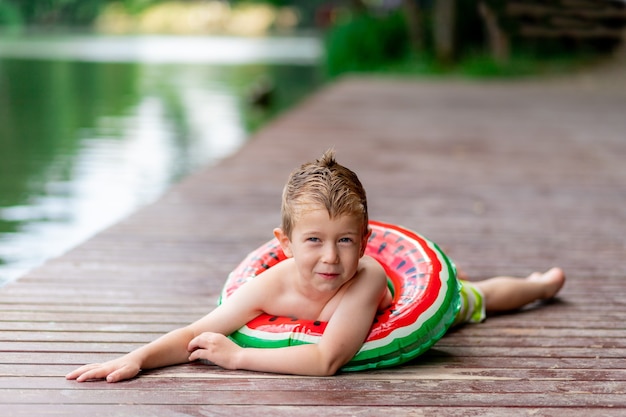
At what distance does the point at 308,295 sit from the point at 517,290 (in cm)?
112

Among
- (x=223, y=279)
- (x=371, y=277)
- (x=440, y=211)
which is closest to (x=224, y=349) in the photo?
(x=371, y=277)

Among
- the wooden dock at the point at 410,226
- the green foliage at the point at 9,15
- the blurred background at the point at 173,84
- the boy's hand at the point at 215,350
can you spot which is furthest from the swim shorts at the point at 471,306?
the green foliage at the point at 9,15

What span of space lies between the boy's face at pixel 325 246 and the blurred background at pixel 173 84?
10.1 ft

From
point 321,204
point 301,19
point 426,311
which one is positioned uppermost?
point 321,204

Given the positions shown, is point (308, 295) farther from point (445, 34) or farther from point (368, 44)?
point (368, 44)

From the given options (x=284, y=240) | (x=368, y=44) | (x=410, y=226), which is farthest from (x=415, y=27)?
(x=284, y=240)

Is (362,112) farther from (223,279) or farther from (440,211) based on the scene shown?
(223,279)

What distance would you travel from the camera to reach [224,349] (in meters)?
3.03

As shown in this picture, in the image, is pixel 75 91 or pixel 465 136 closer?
pixel 465 136

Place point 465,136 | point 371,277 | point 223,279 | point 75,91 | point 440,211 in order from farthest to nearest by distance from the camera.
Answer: point 75,91, point 465,136, point 440,211, point 223,279, point 371,277

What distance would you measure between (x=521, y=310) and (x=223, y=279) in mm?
1286

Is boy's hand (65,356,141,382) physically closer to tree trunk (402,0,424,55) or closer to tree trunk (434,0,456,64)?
tree trunk (434,0,456,64)

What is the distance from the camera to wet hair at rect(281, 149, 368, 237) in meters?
2.85

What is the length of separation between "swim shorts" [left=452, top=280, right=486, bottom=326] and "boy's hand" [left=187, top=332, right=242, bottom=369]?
895 millimetres
